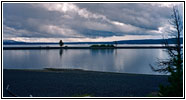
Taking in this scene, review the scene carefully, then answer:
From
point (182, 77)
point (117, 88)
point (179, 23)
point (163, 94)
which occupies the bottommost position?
point (117, 88)

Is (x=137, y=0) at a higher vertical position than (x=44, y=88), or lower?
higher

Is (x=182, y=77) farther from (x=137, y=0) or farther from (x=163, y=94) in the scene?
(x=137, y=0)

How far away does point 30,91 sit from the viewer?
48.7 ft

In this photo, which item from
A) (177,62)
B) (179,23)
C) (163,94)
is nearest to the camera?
(163,94)

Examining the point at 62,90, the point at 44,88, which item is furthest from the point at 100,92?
the point at 44,88

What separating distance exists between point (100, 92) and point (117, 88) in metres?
1.81

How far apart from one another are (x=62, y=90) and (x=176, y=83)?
8217 millimetres

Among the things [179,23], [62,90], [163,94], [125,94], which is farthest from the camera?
[179,23]

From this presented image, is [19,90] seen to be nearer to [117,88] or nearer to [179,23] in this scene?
[117,88]

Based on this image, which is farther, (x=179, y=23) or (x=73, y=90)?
(x=179, y=23)

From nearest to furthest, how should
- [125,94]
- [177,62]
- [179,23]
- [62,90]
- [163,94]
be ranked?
1. [163,94]
2. [177,62]
3. [125,94]
4. [62,90]
5. [179,23]

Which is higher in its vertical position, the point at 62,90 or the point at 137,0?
the point at 137,0

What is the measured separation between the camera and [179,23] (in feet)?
54.1

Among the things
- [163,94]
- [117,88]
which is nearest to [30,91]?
[117,88]
